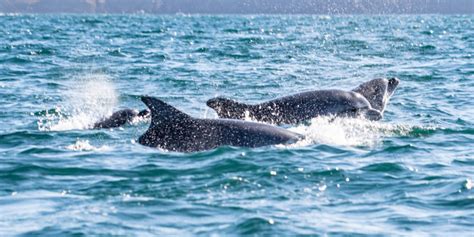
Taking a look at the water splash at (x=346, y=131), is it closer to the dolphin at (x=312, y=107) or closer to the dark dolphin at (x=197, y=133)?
the dolphin at (x=312, y=107)

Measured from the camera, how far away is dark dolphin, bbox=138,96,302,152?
14.7 meters

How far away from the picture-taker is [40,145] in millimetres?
16500

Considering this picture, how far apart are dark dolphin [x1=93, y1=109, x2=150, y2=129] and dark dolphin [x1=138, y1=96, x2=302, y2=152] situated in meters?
3.52

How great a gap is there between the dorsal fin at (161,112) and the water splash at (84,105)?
4.50 m

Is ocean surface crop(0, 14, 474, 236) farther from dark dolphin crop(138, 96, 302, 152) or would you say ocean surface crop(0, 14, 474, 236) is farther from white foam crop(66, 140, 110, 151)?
dark dolphin crop(138, 96, 302, 152)

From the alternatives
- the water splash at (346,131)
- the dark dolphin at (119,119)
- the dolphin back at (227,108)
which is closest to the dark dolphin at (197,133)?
the water splash at (346,131)

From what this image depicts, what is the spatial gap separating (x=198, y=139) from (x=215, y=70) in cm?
1785

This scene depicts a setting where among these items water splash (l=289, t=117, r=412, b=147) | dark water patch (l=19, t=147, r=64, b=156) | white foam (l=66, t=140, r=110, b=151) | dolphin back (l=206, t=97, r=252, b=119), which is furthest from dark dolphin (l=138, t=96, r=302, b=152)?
dolphin back (l=206, t=97, r=252, b=119)

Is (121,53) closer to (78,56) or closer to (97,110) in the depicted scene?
(78,56)

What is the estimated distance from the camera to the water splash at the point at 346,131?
54.1ft

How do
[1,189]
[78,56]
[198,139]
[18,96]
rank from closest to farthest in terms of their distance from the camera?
[1,189], [198,139], [18,96], [78,56]

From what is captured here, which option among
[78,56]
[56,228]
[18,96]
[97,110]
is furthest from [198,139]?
[78,56]

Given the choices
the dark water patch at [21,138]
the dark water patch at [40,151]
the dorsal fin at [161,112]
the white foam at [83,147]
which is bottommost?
the dark water patch at [21,138]

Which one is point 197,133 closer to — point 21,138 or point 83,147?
point 83,147
